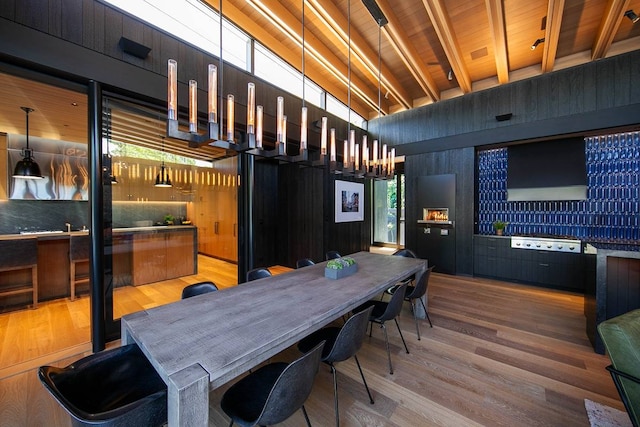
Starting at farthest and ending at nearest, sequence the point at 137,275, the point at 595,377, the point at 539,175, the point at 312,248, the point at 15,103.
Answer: the point at 312,248
the point at 539,175
the point at 137,275
the point at 15,103
the point at 595,377

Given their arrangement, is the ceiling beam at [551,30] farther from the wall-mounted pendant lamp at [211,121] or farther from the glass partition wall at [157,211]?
the glass partition wall at [157,211]

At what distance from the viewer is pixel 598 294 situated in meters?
2.54

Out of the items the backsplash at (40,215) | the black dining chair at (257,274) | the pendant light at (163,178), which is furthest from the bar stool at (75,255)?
the black dining chair at (257,274)

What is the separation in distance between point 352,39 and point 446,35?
1399 mm

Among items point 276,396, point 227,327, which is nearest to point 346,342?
point 276,396

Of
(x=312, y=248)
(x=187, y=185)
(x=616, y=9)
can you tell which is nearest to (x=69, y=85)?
(x=187, y=185)

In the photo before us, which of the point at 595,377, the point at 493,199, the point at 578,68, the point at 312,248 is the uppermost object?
the point at 578,68

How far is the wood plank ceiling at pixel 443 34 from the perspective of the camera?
11.2 ft

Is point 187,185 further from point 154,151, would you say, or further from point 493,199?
point 493,199

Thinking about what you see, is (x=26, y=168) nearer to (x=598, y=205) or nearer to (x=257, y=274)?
(x=257, y=274)

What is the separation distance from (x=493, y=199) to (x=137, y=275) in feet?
21.8

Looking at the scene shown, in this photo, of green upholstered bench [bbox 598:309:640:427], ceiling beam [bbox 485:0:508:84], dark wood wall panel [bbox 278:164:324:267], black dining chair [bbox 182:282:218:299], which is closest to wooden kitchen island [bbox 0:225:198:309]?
black dining chair [bbox 182:282:218:299]

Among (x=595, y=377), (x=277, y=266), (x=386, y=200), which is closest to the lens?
(x=595, y=377)

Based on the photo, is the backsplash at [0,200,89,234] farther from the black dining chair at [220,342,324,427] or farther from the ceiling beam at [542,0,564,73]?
the ceiling beam at [542,0,564,73]
